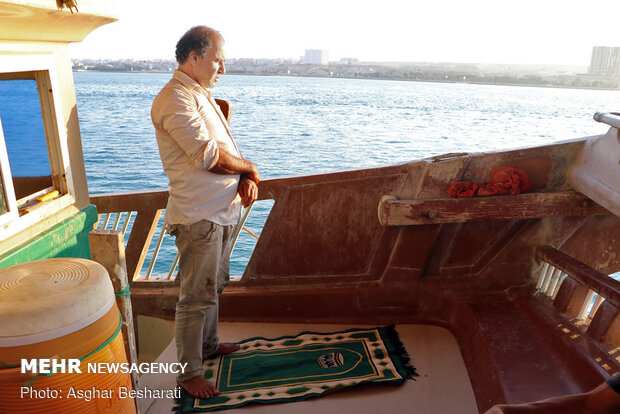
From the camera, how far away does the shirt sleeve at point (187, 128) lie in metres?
2.31

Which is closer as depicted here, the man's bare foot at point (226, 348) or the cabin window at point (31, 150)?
the cabin window at point (31, 150)

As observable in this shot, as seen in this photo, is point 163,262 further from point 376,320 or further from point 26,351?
point 26,351

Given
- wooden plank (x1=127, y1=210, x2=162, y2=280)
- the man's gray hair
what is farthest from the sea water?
the man's gray hair

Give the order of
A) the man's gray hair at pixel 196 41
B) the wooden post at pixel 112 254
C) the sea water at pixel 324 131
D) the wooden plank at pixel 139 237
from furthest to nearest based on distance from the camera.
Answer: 1. the sea water at pixel 324 131
2. the wooden plank at pixel 139 237
3. the man's gray hair at pixel 196 41
4. the wooden post at pixel 112 254

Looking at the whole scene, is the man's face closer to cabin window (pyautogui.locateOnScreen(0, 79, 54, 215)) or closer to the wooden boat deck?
cabin window (pyautogui.locateOnScreen(0, 79, 54, 215))

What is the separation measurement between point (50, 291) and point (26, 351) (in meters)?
0.20

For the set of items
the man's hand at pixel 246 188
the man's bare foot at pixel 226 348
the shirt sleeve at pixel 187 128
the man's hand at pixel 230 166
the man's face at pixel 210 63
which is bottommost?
the man's bare foot at pixel 226 348

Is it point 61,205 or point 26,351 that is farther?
point 61,205

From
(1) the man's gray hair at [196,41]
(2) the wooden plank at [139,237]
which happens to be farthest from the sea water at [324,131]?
(1) the man's gray hair at [196,41]

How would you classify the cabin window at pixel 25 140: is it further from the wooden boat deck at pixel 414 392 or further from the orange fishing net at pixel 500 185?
the orange fishing net at pixel 500 185

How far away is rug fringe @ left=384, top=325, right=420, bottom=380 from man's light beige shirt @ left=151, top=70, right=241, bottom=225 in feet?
4.70

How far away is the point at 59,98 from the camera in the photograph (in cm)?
258

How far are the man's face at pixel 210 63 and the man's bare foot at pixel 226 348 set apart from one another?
1667 millimetres

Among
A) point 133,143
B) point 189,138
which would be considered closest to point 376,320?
point 189,138
